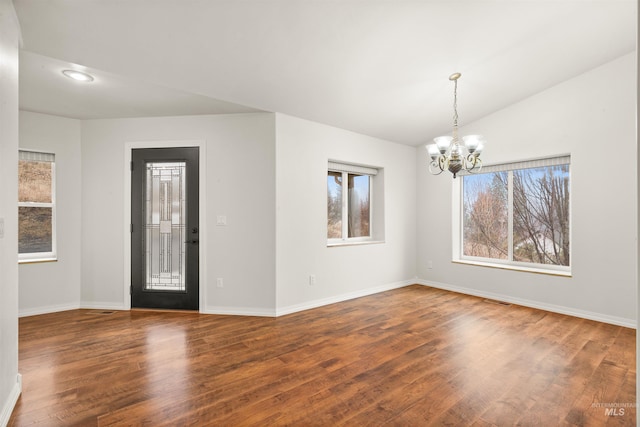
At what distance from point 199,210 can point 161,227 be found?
580 millimetres

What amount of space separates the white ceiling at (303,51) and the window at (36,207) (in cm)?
69

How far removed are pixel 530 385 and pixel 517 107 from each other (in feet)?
11.9

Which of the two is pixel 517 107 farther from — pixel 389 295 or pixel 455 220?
pixel 389 295

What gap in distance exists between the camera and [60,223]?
3896mm

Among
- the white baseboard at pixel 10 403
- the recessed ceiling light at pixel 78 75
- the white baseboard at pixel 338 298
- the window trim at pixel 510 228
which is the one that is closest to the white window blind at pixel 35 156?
the recessed ceiling light at pixel 78 75

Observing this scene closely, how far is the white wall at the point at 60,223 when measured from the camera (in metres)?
3.72

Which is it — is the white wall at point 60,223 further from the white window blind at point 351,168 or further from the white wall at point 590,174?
the white wall at point 590,174

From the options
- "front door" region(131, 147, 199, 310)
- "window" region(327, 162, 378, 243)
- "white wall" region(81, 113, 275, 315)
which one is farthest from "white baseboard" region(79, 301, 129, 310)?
"window" region(327, 162, 378, 243)

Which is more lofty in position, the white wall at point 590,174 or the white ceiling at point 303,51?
the white ceiling at point 303,51

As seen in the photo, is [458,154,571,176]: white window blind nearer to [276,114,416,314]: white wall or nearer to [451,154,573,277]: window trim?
[451,154,573,277]: window trim

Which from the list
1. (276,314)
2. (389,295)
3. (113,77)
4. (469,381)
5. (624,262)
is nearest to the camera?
(469,381)

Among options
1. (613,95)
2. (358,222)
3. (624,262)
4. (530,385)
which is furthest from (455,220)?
(530,385)

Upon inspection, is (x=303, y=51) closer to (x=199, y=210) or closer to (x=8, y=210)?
(x=199, y=210)

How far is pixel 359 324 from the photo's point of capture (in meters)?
3.42
